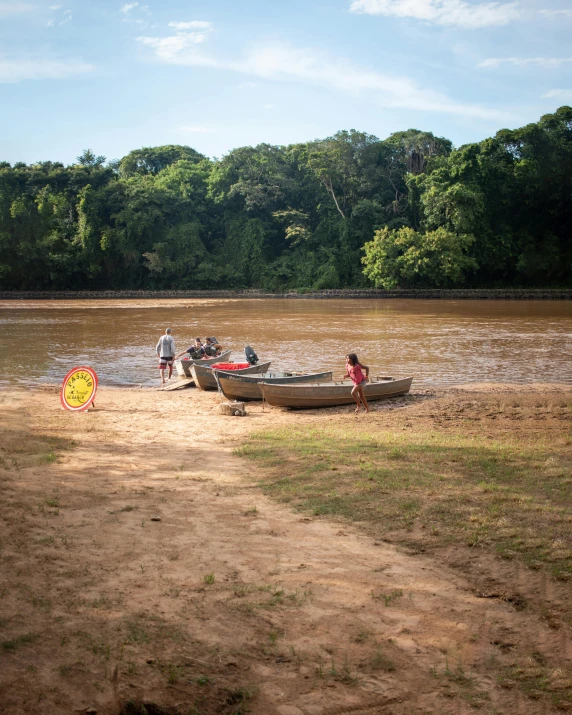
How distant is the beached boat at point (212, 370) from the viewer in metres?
15.7

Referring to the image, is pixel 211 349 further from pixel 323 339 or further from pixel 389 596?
pixel 389 596

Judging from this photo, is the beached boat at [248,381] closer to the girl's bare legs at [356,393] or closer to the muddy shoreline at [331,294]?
the girl's bare legs at [356,393]

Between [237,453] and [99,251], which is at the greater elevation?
[99,251]

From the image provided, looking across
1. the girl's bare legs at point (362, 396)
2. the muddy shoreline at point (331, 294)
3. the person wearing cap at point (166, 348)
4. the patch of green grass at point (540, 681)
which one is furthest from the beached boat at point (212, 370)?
the muddy shoreline at point (331, 294)

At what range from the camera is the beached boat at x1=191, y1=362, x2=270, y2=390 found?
616 inches

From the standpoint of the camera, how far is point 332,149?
224ft

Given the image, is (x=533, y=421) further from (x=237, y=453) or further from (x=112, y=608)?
(x=112, y=608)

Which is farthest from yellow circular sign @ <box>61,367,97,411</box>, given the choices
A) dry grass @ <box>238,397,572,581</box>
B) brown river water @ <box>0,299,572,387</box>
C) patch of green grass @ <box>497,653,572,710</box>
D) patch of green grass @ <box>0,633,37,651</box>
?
patch of green grass @ <box>497,653,572,710</box>

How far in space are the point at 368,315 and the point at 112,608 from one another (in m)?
38.6

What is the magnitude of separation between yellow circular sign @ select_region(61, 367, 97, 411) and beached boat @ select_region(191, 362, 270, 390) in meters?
3.21

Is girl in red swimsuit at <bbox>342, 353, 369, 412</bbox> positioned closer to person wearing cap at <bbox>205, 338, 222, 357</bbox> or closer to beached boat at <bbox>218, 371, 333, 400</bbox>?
beached boat at <bbox>218, 371, 333, 400</bbox>

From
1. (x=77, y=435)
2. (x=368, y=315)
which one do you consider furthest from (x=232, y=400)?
(x=368, y=315)

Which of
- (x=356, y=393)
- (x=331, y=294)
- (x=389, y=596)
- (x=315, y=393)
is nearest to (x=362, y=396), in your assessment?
(x=356, y=393)

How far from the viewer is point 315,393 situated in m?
13.6
